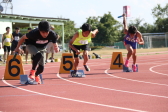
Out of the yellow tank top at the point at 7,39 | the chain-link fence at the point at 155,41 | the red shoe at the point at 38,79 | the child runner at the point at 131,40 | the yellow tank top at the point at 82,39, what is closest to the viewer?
the red shoe at the point at 38,79

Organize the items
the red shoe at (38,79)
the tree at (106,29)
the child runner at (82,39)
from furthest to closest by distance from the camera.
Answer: the tree at (106,29)
the child runner at (82,39)
the red shoe at (38,79)

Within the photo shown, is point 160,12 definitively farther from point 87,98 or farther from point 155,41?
point 87,98

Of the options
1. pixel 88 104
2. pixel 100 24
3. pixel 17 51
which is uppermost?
pixel 100 24

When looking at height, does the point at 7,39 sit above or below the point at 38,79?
above

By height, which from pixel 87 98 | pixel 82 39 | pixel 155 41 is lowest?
pixel 87 98

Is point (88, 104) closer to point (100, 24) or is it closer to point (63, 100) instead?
point (63, 100)

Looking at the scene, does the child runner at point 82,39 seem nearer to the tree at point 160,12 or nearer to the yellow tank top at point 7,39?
the yellow tank top at point 7,39

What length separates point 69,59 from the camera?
12.1 meters

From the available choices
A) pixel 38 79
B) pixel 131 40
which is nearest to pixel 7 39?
pixel 131 40

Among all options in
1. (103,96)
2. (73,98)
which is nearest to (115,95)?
(103,96)

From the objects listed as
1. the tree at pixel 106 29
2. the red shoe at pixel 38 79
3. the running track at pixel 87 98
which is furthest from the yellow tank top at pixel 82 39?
the tree at pixel 106 29

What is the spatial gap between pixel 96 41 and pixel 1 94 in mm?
71774

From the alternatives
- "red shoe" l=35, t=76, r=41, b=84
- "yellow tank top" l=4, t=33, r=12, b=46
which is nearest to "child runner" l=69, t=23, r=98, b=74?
"red shoe" l=35, t=76, r=41, b=84

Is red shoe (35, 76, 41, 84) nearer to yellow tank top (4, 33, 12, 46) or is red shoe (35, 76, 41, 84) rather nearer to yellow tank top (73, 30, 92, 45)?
yellow tank top (73, 30, 92, 45)
